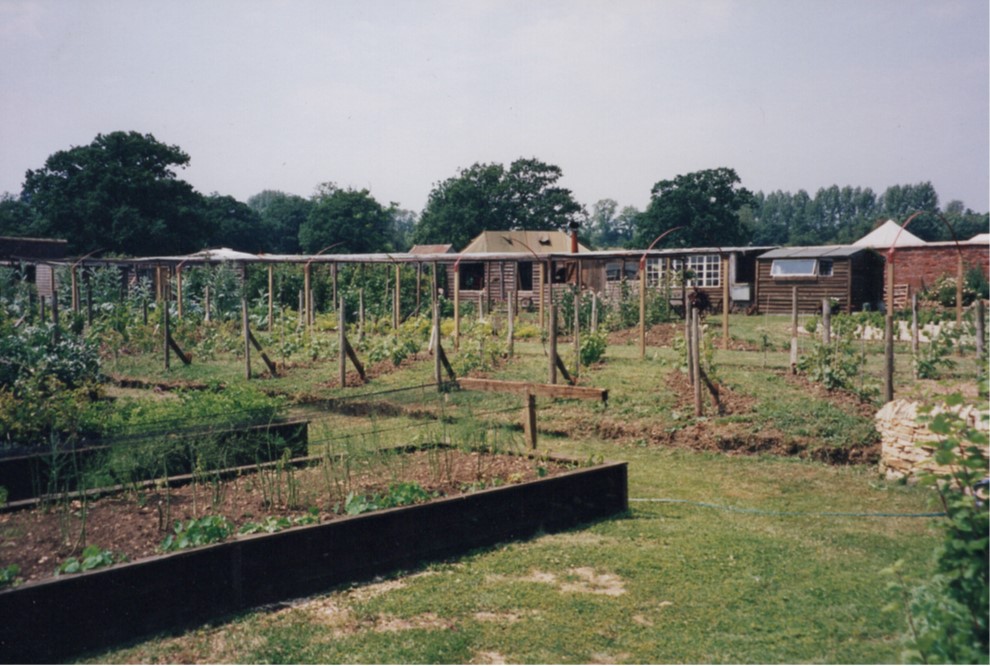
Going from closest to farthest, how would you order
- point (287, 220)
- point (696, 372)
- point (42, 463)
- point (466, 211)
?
point (42, 463), point (696, 372), point (466, 211), point (287, 220)

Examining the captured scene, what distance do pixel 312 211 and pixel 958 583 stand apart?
247 ft

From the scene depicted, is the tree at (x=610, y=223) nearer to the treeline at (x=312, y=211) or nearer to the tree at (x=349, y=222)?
the treeline at (x=312, y=211)

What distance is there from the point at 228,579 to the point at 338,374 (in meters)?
10.2

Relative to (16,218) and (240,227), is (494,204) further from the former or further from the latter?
(16,218)

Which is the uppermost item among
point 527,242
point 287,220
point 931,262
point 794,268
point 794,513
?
point 287,220

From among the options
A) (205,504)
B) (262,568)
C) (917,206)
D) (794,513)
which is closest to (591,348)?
(794,513)

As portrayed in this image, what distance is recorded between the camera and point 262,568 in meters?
5.19

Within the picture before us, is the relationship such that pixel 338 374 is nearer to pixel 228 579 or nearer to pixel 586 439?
pixel 586 439

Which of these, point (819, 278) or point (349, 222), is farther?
point (349, 222)

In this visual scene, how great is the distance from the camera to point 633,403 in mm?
Result: 11531

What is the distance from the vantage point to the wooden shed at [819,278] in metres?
31.6

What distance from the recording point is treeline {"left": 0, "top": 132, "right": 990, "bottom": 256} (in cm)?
5231

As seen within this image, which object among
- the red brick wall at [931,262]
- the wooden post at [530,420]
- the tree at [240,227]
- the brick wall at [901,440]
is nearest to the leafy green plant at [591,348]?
the brick wall at [901,440]

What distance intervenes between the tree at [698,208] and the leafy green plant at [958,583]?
60.4m
